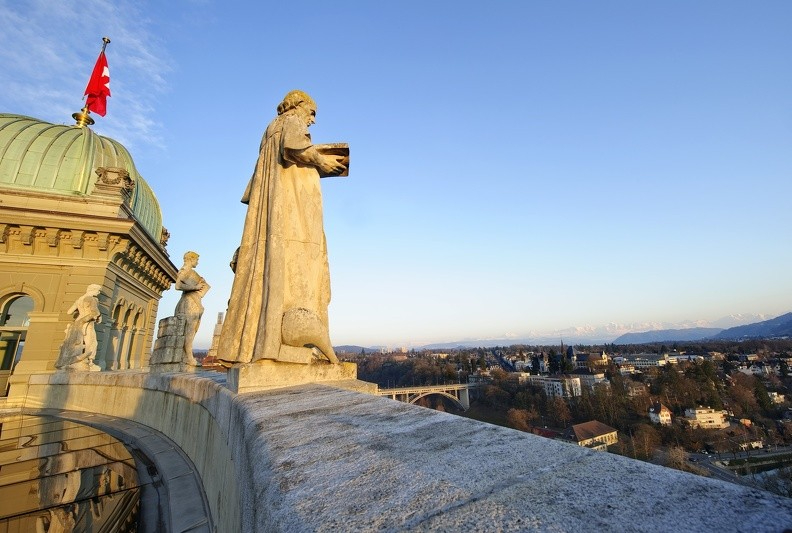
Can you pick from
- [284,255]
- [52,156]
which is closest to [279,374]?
[284,255]

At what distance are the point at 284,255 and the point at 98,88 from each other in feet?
74.8

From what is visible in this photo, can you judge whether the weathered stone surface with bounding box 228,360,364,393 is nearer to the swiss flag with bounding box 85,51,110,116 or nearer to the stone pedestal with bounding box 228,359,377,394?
the stone pedestal with bounding box 228,359,377,394

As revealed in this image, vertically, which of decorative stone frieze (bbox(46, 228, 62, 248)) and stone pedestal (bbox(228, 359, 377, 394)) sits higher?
decorative stone frieze (bbox(46, 228, 62, 248))

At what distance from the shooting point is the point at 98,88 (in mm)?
19031

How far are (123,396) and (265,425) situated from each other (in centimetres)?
676

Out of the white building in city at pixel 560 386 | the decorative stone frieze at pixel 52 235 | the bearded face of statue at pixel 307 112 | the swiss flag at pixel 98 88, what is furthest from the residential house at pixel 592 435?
the swiss flag at pixel 98 88

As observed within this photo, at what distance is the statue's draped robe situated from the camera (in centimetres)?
359

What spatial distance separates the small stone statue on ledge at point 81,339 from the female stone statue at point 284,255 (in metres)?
8.98

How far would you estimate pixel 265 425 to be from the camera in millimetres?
1825

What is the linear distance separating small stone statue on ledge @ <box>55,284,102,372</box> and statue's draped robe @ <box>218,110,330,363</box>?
8.95 metres

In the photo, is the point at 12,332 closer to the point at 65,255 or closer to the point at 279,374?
the point at 65,255

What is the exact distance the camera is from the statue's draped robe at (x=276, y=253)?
3588mm

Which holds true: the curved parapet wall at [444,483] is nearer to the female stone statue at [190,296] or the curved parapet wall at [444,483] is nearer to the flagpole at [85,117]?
the female stone statue at [190,296]

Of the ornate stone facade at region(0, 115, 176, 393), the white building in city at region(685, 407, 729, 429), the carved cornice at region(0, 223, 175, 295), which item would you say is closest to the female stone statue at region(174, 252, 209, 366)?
the ornate stone facade at region(0, 115, 176, 393)
